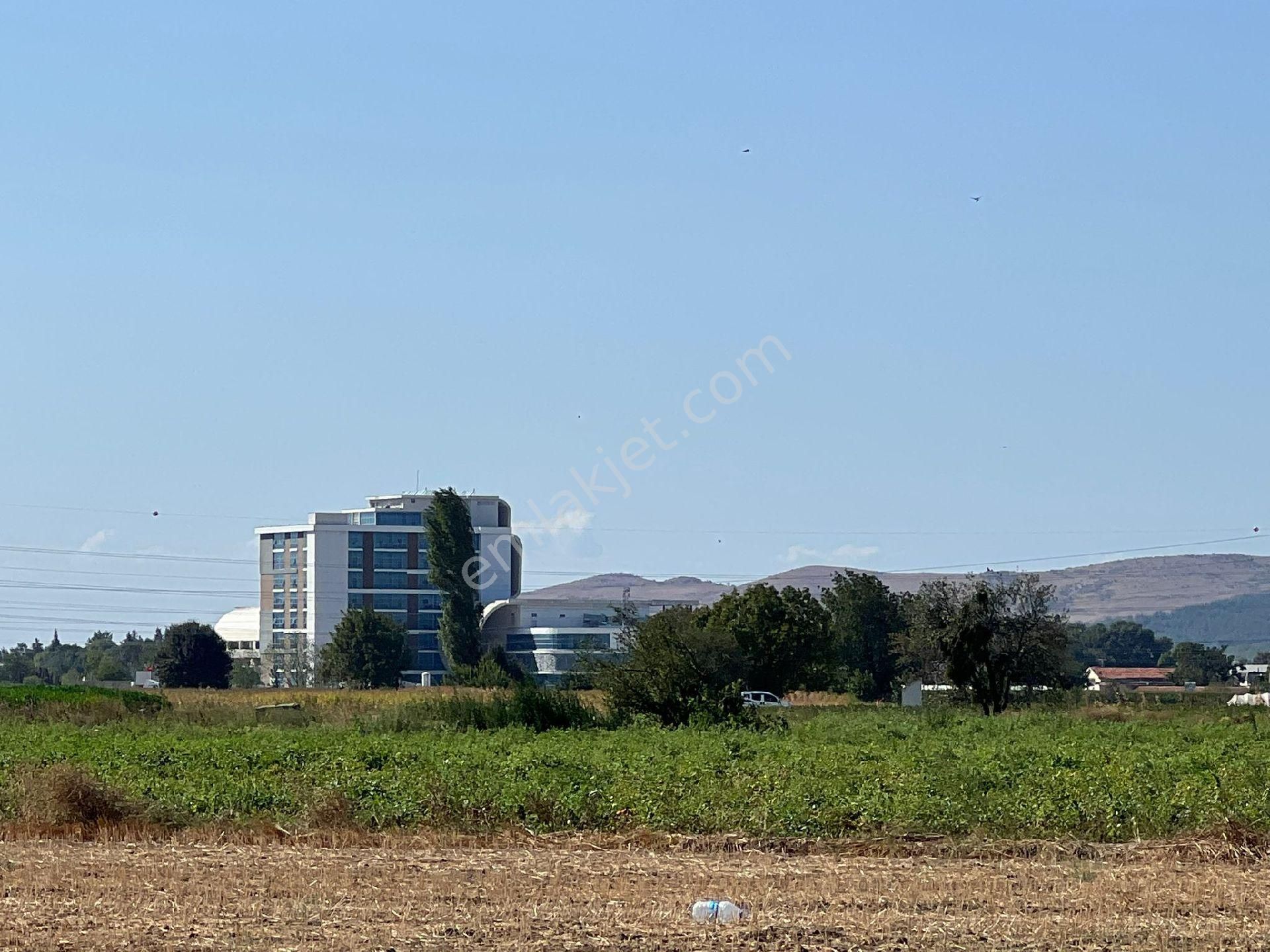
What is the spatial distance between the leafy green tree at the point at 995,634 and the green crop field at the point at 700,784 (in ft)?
107

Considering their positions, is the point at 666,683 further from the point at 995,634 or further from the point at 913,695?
the point at 913,695

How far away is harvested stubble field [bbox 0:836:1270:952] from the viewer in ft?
41.2

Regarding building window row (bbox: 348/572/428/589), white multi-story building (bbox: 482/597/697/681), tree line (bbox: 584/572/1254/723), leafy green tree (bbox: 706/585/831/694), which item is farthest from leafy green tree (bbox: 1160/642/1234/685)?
leafy green tree (bbox: 706/585/831/694)

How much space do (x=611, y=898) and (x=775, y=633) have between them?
72.0m

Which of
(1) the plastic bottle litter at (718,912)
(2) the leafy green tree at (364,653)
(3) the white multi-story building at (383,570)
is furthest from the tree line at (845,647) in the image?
(3) the white multi-story building at (383,570)

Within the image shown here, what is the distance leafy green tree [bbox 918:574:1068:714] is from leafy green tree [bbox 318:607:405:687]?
63.4 meters

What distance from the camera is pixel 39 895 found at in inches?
571

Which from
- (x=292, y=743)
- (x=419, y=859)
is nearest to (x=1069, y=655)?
(x=292, y=743)

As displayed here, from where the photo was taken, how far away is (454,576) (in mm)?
117500

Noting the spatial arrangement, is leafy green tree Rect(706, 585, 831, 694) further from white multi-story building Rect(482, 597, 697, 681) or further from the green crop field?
white multi-story building Rect(482, 597, 697, 681)

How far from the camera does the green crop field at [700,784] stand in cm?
1892

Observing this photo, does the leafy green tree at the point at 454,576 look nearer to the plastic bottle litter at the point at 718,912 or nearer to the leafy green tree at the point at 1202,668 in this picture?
the leafy green tree at the point at 1202,668

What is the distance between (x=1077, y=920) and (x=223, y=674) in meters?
124

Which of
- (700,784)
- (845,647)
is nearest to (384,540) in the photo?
(845,647)
